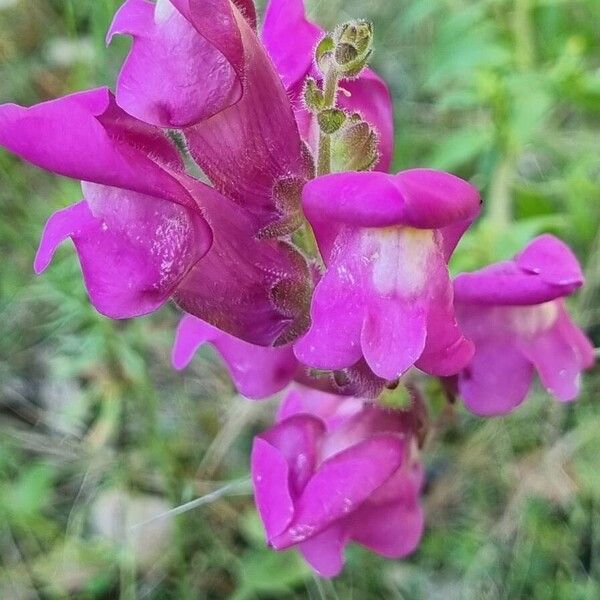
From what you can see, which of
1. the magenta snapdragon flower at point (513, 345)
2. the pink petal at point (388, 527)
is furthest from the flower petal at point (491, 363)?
the pink petal at point (388, 527)

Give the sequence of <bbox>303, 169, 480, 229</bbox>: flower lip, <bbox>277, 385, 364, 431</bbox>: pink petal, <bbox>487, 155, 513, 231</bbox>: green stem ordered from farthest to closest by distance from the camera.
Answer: <bbox>487, 155, 513, 231</bbox>: green stem
<bbox>277, 385, 364, 431</bbox>: pink petal
<bbox>303, 169, 480, 229</bbox>: flower lip

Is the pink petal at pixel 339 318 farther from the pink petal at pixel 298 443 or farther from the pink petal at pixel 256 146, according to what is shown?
the pink petal at pixel 298 443

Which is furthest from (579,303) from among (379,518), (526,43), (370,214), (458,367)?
(370,214)

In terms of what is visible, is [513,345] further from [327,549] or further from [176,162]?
[176,162]

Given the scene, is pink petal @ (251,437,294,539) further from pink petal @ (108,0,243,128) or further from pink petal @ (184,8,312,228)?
pink petal @ (108,0,243,128)

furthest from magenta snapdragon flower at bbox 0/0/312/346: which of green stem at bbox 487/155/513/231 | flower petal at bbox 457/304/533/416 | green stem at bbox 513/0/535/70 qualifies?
green stem at bbox 513/0/535/70

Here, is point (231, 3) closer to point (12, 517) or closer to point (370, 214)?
point (370, 214)
